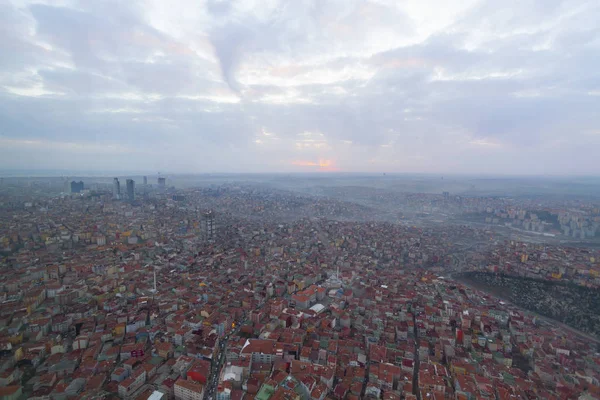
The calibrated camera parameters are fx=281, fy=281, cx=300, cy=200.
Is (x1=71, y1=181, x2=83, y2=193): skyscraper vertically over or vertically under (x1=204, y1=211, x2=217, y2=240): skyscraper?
over

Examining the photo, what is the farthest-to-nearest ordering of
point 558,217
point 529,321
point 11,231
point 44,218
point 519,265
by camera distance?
1. point 558,217
2. point 44,218
3. point 11,231
4. point 519,265
5. point 529,321

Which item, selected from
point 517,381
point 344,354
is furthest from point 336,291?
point 517,381

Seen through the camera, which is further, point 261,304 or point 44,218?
point 44,218

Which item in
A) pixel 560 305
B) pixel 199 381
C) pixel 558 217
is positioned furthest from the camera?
pixel 558 217

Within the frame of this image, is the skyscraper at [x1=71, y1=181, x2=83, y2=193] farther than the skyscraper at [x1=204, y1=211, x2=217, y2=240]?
Yes

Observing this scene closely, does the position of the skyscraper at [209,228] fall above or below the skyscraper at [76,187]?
below

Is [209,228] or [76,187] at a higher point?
[76,187]

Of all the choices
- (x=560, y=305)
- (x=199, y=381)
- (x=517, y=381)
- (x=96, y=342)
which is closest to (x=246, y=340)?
(x=199, y=381)

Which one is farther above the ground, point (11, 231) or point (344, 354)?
point (11, 231)

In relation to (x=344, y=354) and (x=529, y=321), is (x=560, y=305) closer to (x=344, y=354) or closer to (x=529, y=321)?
(x=529, y=321)

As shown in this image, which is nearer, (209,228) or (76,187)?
(209,228)

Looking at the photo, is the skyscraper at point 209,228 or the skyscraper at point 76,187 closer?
the skyscraper at point 209,228
